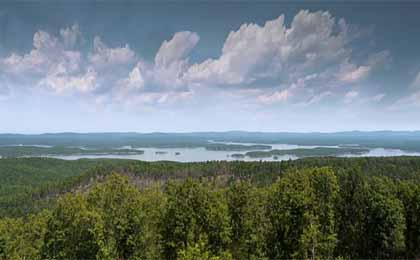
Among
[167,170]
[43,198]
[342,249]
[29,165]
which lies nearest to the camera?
[342,249]

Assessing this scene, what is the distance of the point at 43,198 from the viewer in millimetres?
83562

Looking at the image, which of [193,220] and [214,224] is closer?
[193,220]

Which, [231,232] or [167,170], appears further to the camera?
[167,170]

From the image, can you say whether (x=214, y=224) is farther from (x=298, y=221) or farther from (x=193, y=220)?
(x=298, y=221)

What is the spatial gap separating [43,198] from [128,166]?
31.6 m

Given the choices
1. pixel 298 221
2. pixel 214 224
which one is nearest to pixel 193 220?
pixel 214 224

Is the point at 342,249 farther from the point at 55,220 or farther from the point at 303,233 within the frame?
the point at 55,220

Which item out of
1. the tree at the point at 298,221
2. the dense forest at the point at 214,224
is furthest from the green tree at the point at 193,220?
the tree at the point at 298,221

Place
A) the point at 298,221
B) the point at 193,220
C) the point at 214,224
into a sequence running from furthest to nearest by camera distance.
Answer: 1. the point at 298,221
2. the point at 214,224
3. the point at 193,220

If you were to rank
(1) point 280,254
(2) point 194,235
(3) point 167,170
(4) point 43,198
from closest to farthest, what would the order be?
(2) point 194,235 < (1) point 280,254 < (4) point 43,198 < (3) point 167,170

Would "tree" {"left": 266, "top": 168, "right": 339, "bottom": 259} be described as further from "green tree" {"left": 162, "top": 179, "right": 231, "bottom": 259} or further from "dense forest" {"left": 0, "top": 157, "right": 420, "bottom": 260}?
"green tree" {"left": 162, "top": 179, "right": 231, "bottom": 259}

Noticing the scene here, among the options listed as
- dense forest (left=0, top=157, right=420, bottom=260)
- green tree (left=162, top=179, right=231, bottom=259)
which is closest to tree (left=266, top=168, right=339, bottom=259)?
dense forest (left=0, top=157, right=420, bottom=260)

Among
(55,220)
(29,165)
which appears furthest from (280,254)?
(29,165)

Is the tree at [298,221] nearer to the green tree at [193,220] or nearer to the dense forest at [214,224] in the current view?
the dense forest at [214,224]
